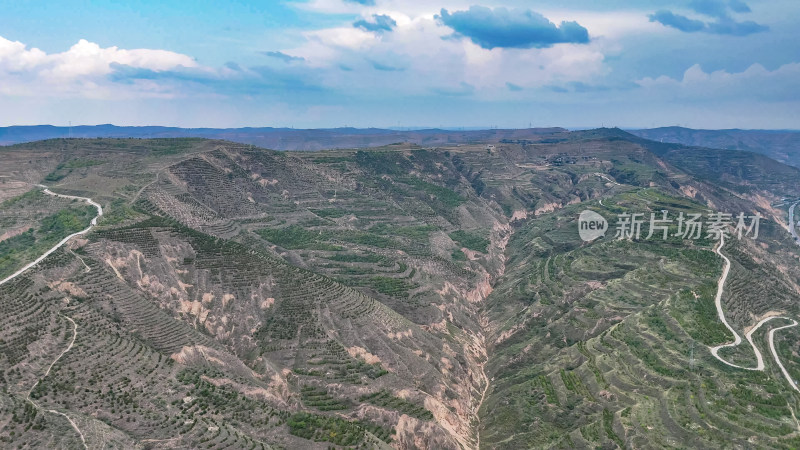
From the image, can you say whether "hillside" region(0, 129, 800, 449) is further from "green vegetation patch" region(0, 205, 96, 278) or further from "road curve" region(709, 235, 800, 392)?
"road curve" region(709, 235, 800, 392)

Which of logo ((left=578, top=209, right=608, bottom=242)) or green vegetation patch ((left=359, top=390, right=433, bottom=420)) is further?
Result: logo ((left=578, top=209, right=608, bottom=242))

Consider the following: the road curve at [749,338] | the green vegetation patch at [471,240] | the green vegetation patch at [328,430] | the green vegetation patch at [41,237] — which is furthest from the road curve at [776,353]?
the green vegetation patch at [41,237]

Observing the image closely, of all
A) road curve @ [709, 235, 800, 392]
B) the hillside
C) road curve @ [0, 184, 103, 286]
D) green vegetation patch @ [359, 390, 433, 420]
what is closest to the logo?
the hillside

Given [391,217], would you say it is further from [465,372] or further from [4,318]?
[4,318]

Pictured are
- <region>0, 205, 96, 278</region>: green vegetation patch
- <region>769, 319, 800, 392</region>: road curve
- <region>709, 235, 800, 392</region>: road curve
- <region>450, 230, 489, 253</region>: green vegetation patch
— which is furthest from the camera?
<region>450, 230, 489, 253</region>: green vegetation patch

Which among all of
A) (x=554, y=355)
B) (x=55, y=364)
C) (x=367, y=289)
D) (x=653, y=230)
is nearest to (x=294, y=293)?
(x=367, y=289)
